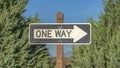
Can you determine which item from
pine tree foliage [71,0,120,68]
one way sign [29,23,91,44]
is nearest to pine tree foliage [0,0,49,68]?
pine tree foliage [71,0,120,68]

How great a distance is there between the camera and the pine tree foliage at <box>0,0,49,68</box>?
44.2ft

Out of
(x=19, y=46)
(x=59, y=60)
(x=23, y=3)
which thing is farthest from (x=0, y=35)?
(x=59, y=60)

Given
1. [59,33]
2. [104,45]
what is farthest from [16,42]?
[59,33]

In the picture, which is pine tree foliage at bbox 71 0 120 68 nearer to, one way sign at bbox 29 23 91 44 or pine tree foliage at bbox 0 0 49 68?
pine tree foliage at bbox 0 0 49 68

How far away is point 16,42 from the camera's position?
13.7 metres

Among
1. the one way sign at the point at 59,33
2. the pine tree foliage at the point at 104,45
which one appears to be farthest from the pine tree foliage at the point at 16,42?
the one way sign at the point at 59,33

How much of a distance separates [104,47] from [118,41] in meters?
0.54

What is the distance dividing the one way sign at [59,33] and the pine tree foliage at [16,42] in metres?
6.68

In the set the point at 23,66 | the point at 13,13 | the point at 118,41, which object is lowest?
the point at 23,66

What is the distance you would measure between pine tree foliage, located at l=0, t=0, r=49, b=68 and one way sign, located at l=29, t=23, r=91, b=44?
668 cm

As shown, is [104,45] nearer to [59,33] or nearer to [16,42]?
[16,42]

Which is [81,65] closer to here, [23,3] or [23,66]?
[23,66]

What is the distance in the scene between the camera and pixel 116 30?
14.0 m

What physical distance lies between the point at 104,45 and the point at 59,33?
7316mm
